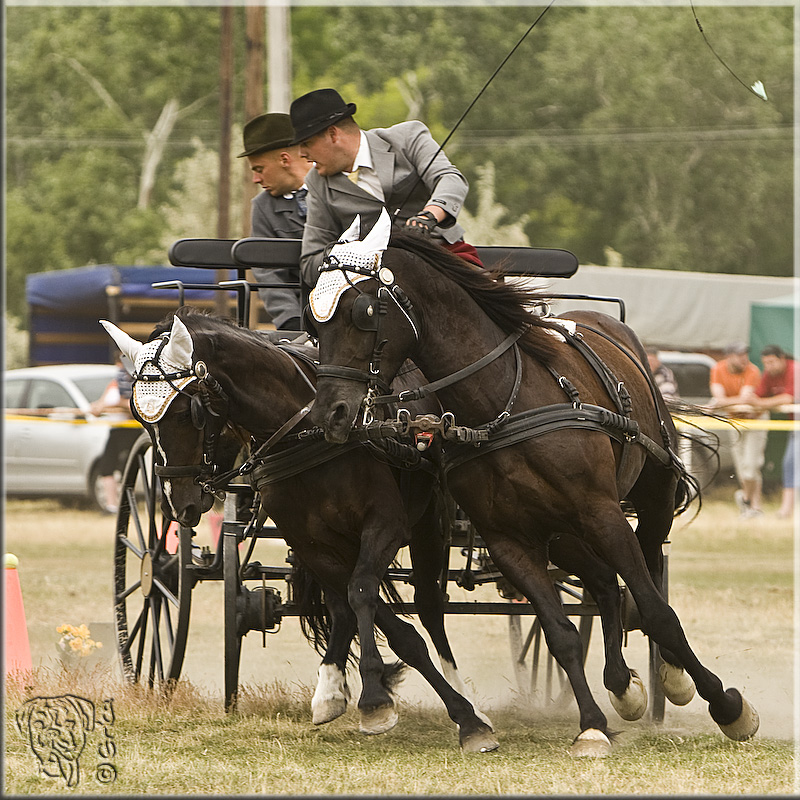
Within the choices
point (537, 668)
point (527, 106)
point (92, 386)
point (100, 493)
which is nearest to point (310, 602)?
point (537, 668)

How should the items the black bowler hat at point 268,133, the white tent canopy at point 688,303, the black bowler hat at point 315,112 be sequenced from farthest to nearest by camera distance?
1. the white tent canopy at point 688,303
2. the black bowler hat at point 268,133
3. the black bowler hat at point 315,112

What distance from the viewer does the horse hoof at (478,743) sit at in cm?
467

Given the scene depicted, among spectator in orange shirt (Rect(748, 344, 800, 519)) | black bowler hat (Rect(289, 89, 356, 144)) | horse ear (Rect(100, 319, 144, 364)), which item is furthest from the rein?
spectator in orange shirt (Rect(748, 344, 800, 519))

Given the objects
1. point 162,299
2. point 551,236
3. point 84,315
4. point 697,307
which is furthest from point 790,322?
point 551,236

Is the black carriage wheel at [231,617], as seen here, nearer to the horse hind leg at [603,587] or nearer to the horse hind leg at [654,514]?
the horse hind leg at [603,587]

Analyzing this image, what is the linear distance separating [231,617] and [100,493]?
9750 mm

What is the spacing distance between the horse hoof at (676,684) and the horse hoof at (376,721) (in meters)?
1.35

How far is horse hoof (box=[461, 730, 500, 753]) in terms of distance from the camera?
15.3ft

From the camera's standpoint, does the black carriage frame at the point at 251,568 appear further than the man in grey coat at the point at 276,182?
No

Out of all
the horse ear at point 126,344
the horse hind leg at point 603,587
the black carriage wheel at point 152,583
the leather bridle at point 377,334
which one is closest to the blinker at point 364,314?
the leather bridle at point 377,334

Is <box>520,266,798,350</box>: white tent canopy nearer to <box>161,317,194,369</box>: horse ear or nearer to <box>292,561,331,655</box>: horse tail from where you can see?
<box>292,561,331,655</box>: horse tail

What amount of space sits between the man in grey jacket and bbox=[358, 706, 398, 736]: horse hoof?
1.79 m

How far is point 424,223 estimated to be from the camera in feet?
15.5

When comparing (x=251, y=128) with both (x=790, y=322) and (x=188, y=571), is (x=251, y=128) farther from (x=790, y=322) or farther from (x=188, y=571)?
(x=790, y=322)
